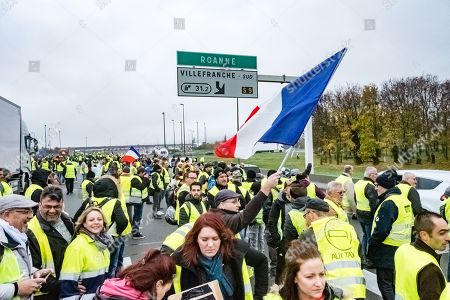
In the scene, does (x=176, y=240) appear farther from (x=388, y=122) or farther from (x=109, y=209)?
(x=388, y=122)

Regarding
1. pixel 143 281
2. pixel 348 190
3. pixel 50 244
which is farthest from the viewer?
pixel 348 190

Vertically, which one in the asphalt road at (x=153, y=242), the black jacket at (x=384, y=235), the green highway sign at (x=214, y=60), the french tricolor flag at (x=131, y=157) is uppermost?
the green highway sign at (x=214, y=60)

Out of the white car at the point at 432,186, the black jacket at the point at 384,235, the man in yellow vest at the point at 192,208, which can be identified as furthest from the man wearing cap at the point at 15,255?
the white car at the point at 432,186

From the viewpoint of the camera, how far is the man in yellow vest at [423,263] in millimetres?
2613

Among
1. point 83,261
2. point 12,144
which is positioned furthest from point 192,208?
point 12,144

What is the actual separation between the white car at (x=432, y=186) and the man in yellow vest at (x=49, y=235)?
8.43 m

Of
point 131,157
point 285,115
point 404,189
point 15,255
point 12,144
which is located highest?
point 12,144

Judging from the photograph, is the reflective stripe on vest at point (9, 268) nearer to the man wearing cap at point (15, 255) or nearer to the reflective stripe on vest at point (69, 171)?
the man wearing cap at point (15, 255)

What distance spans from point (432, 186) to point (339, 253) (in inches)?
332

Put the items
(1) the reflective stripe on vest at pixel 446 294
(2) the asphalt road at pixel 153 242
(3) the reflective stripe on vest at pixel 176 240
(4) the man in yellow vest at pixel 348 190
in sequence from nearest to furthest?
1. (1) the reflective stripe on vest at pixel 446 294
2. (3) the reflective stripe on vest at pixel 176 240
3. (2) the asphalt road at pixel 153 242
4. (4) the man in yellow vest at pixel 348 190

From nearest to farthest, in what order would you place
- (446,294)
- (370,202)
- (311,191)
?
(446,294)
(311,191)
(370,202)

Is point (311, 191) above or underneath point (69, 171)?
underneath

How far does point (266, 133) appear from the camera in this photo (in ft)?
15.1

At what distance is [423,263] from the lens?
8.80 ft
